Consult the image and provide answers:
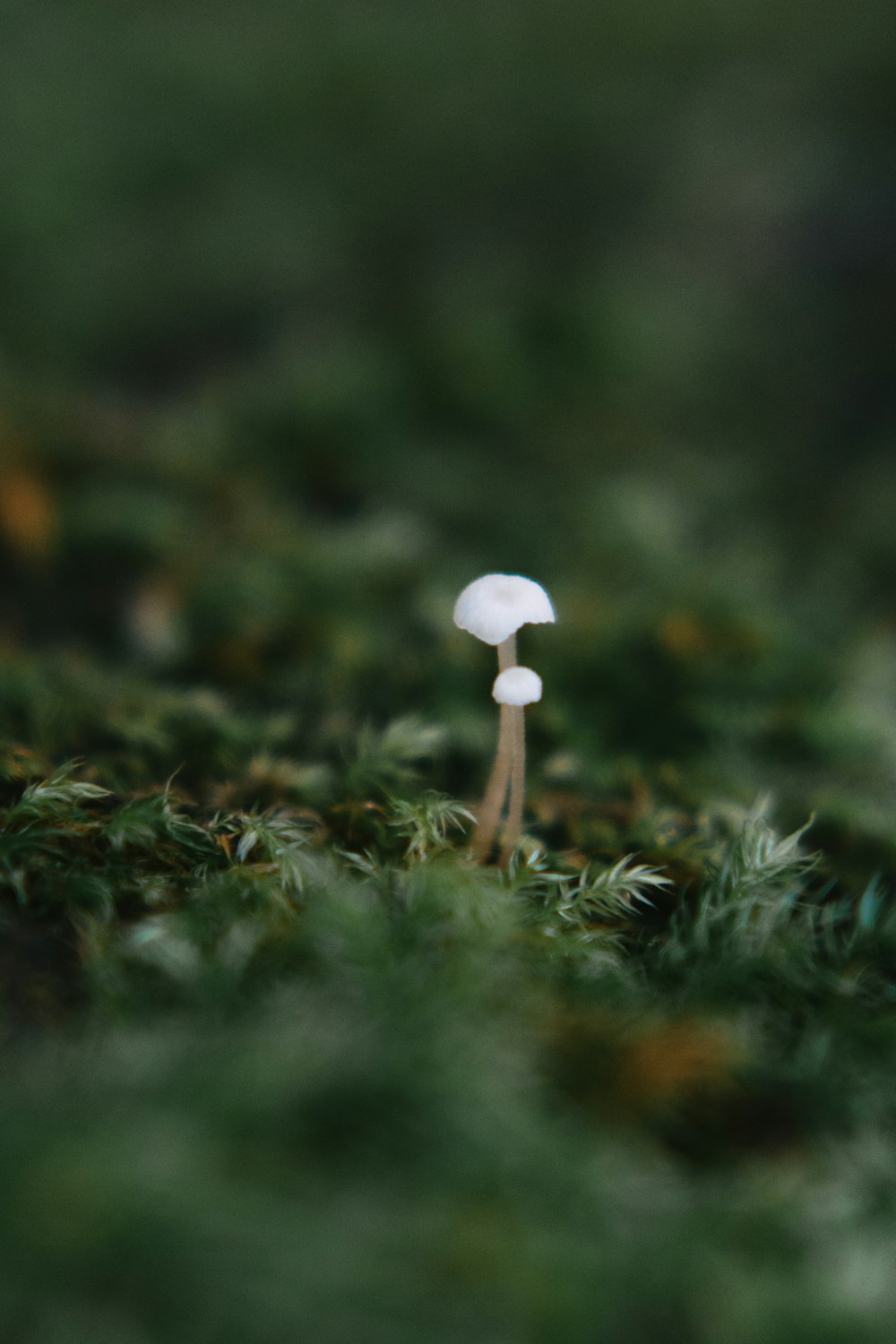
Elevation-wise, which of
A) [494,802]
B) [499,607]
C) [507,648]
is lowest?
[494,802]

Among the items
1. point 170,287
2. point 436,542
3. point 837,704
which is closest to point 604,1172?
point 837,704

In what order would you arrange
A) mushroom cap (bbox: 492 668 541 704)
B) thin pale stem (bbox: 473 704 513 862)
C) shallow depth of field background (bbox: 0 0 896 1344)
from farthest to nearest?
thin pale stem (bbox: 473 704 513 862) → mushroom cap (bbox: 492 668 541 704) → shallow depth of field background (bbox: 0 0 896 1344)

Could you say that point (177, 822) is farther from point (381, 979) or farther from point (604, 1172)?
point (604, 1172)

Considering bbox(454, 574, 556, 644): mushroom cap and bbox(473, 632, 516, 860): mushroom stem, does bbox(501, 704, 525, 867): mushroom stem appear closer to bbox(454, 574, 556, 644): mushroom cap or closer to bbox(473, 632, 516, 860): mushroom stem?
bbox(473, 632, 516, 860): mushroom stem

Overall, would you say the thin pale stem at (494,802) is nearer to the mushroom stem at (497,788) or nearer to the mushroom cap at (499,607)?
the mushroom stem at (497,788)

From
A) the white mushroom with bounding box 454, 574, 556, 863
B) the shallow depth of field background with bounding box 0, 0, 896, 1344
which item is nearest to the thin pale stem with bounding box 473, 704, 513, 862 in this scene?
the white mushroom with bounding box 454, 574, 556, 863

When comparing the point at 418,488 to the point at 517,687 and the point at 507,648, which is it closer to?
the point at 507,648

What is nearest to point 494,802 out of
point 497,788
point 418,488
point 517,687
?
point 497,788
